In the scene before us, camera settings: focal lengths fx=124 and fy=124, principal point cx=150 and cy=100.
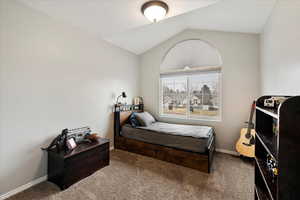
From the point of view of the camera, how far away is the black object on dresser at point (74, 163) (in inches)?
69.1

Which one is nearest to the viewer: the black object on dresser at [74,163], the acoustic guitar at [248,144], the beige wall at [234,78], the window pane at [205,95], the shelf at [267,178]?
the shelf at [267,178]

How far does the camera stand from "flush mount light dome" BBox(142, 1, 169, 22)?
70.2 inches

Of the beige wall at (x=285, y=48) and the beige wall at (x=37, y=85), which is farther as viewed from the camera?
the beige wall at (x=37, y=85)

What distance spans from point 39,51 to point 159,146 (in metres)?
2.63

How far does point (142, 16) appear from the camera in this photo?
6.96 feet

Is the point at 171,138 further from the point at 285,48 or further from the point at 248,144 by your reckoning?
the point at 285,48

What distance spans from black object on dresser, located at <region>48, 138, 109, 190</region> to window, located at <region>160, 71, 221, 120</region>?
2199 mm

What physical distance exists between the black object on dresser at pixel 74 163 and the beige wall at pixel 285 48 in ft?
9.14

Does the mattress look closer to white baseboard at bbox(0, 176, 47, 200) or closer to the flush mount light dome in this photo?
white baseboard at bbox(0, 176, 47, 200)

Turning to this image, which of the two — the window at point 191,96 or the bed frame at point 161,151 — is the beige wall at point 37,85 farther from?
the window at point 191,96

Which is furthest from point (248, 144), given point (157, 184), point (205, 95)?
point (157, 184)

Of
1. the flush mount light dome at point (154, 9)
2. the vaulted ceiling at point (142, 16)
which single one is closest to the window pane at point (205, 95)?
the vaulted ceiling at point (142, 16)

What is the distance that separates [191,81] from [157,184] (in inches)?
103

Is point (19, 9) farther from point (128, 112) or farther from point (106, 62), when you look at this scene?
point (128, 112)
